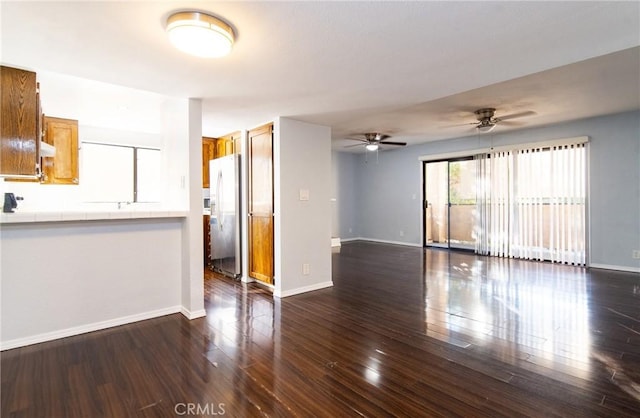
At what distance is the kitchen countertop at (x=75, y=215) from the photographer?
2.48 meters

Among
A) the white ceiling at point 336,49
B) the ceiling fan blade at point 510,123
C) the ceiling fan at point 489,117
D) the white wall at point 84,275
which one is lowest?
the white wall at point 84,275

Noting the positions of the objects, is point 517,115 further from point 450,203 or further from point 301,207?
point 301,207

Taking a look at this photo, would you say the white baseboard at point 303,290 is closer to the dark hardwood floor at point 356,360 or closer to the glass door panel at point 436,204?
the dark hardwood floor at point 356,360

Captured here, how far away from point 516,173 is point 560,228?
1237 millimetres

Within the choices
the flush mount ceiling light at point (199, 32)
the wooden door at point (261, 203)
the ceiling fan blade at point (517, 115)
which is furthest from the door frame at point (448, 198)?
the flush mount ceiling light at point (199, 32)

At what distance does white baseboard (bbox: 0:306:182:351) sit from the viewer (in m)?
2.51

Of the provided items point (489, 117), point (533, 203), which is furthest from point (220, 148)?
point (533, 203)

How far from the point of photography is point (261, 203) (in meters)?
4.37

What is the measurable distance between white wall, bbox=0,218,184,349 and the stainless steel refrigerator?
1.36m

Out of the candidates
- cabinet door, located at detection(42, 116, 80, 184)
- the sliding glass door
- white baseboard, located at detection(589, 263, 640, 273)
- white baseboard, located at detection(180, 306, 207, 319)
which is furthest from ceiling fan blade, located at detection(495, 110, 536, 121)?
cabinet door, located at detection(42, 116, 80, 184)

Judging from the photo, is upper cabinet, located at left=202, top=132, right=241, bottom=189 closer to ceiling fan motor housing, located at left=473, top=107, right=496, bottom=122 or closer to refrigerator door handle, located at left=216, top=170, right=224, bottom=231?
refrigerator door handle, located at left=216, top=170, right=224, bottom=231

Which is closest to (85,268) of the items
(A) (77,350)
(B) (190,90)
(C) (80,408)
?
(A) (77,350)

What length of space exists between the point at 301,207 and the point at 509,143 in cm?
458

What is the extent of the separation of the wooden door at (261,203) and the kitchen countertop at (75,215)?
1210mm
